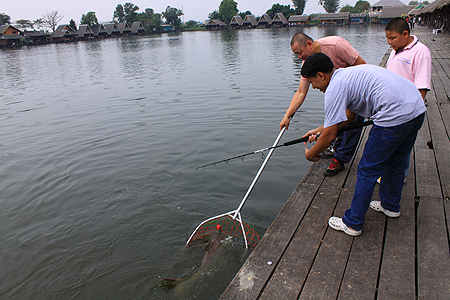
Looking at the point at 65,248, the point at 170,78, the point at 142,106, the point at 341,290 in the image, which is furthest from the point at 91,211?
the point at 170,78

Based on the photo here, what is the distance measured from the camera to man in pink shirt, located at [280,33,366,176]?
3570 mm

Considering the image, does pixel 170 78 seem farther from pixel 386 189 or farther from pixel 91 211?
pixel 386 189

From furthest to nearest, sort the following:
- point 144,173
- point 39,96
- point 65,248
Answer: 1. point 39,96
2. point 144,173
3. point 65,248

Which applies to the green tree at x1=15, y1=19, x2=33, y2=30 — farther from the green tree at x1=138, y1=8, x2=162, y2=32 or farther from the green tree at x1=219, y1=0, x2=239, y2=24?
the green tree at x1=219, y1=0, x2=239, y2=24

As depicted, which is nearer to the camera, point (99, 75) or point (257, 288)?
point (257, 288)

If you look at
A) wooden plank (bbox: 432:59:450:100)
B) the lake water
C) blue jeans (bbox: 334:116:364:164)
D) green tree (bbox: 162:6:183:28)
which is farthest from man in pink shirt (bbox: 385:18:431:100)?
green tree (bbox: 162:6:183:28)

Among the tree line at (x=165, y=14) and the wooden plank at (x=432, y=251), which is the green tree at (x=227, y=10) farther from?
the wooden plank at (x=432, y=251)

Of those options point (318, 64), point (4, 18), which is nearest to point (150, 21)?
point (4, 18)

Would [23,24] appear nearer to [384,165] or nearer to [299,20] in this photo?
[299,20]

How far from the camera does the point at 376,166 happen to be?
100 inches

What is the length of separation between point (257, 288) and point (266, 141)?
193 inches

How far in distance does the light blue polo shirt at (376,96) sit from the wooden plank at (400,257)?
1.01 metres

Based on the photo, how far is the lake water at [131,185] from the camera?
11.5 ft

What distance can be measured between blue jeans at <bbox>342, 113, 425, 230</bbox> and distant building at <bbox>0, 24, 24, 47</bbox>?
74430 mm
